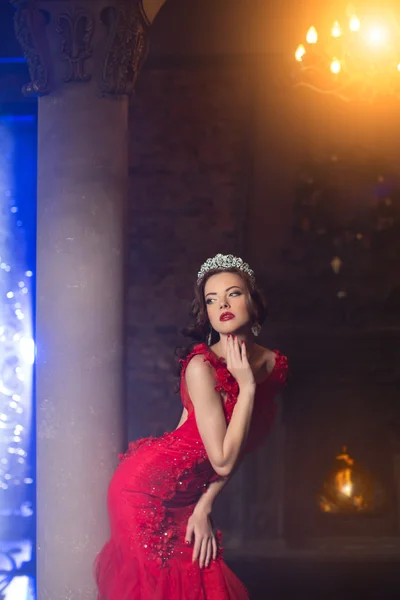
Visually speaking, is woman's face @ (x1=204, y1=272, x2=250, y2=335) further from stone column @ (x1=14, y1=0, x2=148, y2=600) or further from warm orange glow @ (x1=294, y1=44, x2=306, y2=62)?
warm orange glow @ (x1=294, y1=44, x2=306, y2=62)

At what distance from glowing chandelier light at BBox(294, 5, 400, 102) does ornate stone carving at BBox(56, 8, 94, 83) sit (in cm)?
129

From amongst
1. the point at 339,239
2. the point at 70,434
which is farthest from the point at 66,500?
the point at 339,239

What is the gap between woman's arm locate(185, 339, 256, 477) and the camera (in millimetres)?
2371

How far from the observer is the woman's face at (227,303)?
2.54m

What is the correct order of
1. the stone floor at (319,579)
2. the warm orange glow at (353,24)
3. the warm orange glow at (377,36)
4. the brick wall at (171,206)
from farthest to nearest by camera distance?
the brick wall at (171,206) < the stone floor at (319,579) < the warm orange glow at (377,36) < the warm orange glow at (353,24)

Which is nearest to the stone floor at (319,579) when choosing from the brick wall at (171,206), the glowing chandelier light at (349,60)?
the brick wall at (171,206)

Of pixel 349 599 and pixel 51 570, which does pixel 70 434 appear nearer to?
pixel 51 570

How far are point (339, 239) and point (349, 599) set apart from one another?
7.79 feet

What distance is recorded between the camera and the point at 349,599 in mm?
4375

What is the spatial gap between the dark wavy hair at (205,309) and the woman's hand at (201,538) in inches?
21.7

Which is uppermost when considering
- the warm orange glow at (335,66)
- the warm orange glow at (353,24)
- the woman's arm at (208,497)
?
the warm orange glow at (353,24)

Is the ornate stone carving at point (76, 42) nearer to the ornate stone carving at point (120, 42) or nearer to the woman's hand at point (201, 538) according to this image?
the ornate stone carving at point (120, 42)

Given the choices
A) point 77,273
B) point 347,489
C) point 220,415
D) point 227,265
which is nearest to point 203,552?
point 220,415

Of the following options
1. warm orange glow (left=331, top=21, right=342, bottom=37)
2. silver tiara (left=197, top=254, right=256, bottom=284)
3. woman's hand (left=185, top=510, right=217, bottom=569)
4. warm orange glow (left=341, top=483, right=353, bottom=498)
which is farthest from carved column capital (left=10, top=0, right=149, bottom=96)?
warm orange glow (left=341, top=483, right=353, bottom=498)
